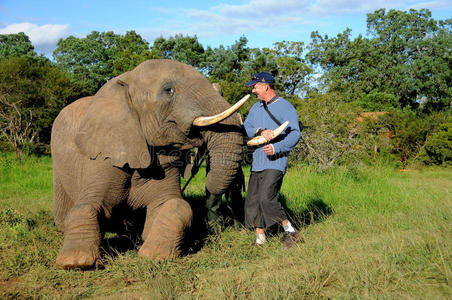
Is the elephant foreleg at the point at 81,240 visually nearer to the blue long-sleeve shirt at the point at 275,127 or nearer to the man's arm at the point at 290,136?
the blue long-sleeve shirt at the point at 275,127

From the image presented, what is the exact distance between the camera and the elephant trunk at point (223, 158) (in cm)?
480

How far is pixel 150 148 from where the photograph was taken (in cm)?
511

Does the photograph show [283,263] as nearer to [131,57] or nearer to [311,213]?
[311,213]

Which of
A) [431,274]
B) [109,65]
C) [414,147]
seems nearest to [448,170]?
[414,147]

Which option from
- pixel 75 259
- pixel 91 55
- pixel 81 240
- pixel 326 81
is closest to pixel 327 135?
pixel 326 81

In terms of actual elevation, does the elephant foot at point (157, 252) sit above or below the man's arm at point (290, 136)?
below

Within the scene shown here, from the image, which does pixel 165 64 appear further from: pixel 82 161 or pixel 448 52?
pixel 448 52

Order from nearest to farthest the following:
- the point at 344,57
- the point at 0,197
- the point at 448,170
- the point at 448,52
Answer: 1. the point at 0,197
2. the point at 448,170
3. the point at 448,52
4. the point at 344,57

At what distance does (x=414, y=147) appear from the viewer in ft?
56.4

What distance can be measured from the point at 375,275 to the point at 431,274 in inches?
19.6

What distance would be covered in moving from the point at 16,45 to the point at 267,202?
4731 centimetres

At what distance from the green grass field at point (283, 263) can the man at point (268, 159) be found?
0.32 m

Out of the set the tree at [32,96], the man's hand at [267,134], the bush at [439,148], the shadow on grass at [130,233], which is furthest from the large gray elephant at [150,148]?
the bush at [439,148]

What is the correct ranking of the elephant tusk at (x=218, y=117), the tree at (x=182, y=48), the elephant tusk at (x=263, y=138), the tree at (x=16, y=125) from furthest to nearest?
the tree at (x=182, y=48) → the tree at (x=16, y=125) → the elephant tusk at (x=263, y=138) → the elephant tusk at (x=218, y=117)
